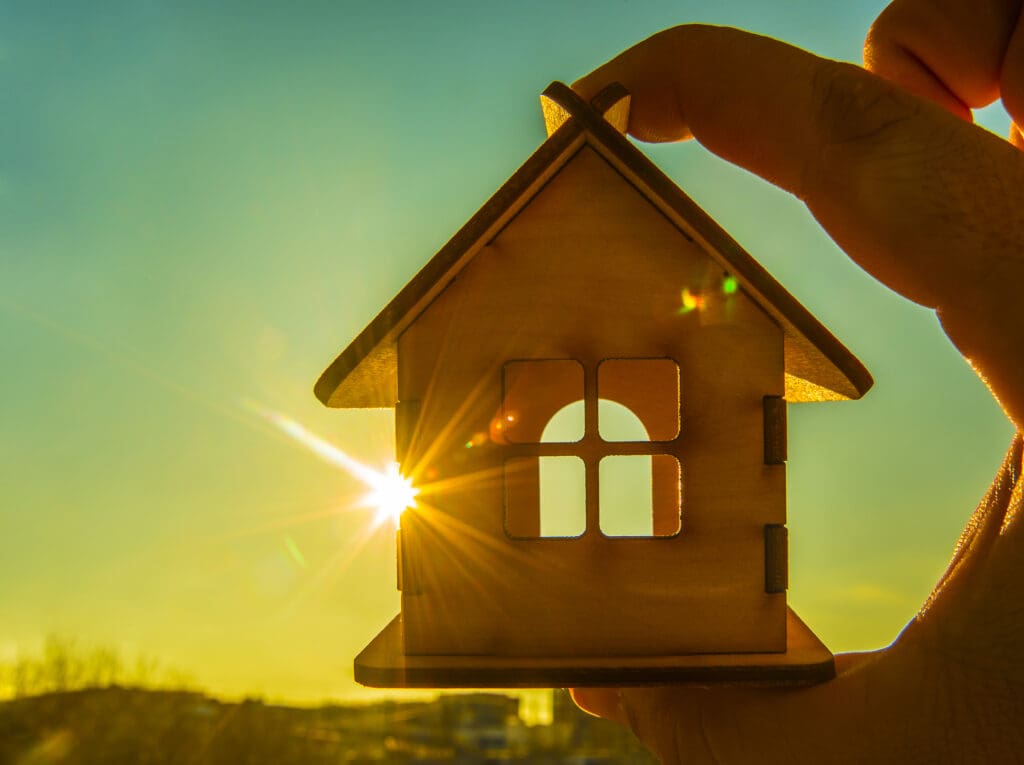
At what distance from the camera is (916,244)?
104cm

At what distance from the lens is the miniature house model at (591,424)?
1263mm

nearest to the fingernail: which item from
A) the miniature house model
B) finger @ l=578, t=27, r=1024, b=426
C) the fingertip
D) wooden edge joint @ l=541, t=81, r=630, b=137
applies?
the miniature house model

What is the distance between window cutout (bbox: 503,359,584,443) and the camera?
1.97 meters

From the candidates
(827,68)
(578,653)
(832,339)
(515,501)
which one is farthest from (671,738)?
(827,68)

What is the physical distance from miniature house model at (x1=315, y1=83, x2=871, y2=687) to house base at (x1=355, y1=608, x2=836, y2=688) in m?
0.03

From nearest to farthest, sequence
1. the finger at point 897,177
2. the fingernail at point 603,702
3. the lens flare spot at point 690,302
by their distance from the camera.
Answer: the finger at point 897,177 < the lens flare spot at point 690,302 < the fingernail at point 603,702

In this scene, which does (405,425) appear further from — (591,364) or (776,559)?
(776,559)

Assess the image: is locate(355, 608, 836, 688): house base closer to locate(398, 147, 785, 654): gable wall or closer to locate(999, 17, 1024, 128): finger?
locate(398, 147, 785, 654): gable wall

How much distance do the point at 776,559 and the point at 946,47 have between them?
2.58 feet

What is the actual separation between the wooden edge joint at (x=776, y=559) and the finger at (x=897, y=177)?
1.21ft

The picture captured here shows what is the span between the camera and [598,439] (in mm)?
1271

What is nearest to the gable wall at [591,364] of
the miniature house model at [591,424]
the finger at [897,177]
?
the miniature house model at [591,424]

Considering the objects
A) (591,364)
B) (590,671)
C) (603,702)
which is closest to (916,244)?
(591,364)

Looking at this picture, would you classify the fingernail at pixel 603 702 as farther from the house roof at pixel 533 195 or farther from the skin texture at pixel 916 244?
the house roof at pixel 533 195
